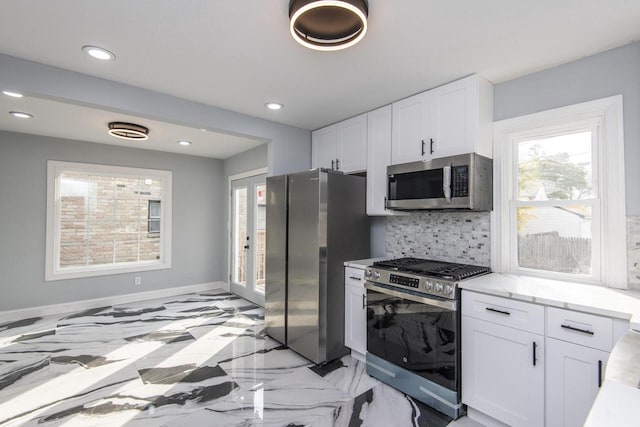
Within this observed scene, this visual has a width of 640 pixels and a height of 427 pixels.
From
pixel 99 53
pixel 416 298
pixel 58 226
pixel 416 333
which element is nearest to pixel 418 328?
pixel 416 333

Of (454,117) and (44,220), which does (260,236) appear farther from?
(454,117)

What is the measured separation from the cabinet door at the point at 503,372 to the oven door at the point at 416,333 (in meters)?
0.09

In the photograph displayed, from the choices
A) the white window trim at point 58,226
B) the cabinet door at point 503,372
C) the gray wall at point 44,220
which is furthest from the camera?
the white window trim at point 58,226

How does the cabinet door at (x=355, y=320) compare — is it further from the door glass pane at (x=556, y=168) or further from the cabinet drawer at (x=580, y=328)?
the door glass pane at (x=556, y=168)

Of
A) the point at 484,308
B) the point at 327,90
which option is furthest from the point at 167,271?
the point at 484,308

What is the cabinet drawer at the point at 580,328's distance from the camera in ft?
5.07

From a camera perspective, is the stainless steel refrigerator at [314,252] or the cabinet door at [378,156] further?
the cabinet door at [378,156]

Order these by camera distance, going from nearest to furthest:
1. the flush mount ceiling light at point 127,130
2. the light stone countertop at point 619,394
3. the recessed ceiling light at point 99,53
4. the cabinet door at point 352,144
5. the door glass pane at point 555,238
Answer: the light stone countertop at point 619,394
the recessed ceiling light at point 99,53
the door glass pane at point 555,238
the cabinet door at point 352,144
the flush mount ceiling light at point 127,130

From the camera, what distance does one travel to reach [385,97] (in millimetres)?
2861

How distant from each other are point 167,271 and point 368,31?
497 centimetres

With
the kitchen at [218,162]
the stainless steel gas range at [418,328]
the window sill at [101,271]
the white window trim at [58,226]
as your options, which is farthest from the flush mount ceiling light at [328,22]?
the window sill at [101,271]

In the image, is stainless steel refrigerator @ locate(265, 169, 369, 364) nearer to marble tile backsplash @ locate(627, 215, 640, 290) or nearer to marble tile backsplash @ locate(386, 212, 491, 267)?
marble tile backsplash @ locate(386, 212, 491, 267)

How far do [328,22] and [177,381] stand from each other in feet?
9.56

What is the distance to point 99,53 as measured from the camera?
2.09m
